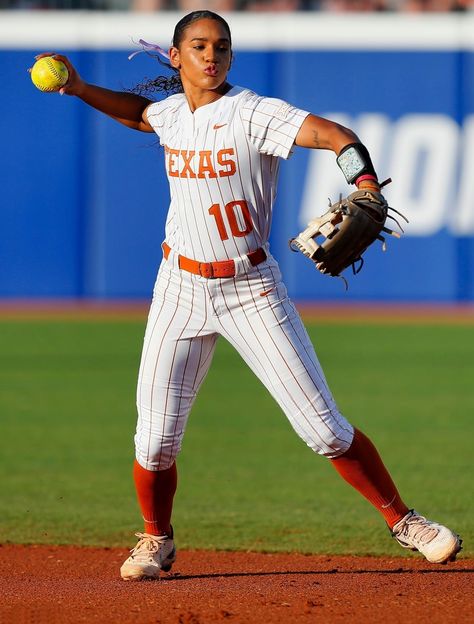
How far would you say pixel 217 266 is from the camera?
4.41m

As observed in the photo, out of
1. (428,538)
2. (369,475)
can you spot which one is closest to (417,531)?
(428,538)

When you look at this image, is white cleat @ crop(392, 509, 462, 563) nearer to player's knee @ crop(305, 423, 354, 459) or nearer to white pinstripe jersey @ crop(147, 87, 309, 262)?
player's knee @ crop(305, 423, 354, 459)

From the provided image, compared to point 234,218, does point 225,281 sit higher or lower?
lower

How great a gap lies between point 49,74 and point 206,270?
1.03 metres

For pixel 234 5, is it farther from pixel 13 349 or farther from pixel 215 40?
pixel 215 40

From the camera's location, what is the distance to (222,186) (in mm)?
4344

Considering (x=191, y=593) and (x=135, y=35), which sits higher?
(x=135, y=35)

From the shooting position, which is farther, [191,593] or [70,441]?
[70,441]

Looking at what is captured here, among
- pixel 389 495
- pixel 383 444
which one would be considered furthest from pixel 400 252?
pixel 389 495

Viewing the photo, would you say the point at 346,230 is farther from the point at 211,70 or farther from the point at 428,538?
the point at 428,538

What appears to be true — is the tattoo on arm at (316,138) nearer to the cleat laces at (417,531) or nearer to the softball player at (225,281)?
the softball player at (225,281)

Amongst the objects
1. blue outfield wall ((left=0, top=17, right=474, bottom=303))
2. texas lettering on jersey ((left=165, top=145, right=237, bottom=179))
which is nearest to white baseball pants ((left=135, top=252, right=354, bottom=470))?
texas lettering on jersey ((left=165, top=145, right=237, bottom=179))

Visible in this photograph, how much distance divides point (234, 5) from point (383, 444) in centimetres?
1061

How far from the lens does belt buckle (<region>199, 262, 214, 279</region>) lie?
4.41 m
